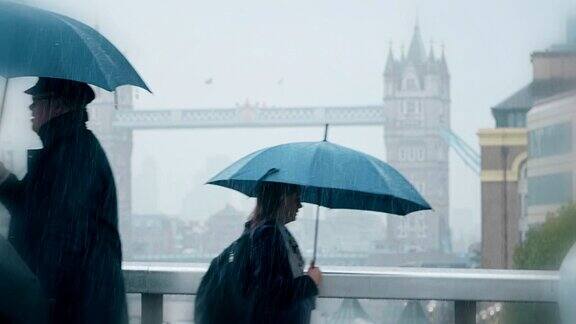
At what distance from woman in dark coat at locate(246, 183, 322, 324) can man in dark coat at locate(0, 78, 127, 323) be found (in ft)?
1.15

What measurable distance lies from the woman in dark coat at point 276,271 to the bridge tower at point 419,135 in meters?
117

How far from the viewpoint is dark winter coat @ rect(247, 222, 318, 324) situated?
304 cm

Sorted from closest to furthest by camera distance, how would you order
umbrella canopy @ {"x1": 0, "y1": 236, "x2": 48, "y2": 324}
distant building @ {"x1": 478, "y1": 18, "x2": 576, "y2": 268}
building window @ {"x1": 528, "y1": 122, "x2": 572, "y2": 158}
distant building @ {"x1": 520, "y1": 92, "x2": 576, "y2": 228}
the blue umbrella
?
umbrella canopy @ {"x1": 0, "y1": 236, "x2": 48, "y2": 324}, the blue umbrella, distant building @ {"x1": 520, "y1": 92, "x2": 576, "y2": 228}, building window @ {"x1": 528, "y1": 122, "x2": 572, "y2": 158}, distant building @ {"x1": 478, "y1": 18, "x2": 576, "y2": 268}

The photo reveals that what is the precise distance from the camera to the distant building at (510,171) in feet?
204

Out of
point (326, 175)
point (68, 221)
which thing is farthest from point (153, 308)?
point (68, 221)

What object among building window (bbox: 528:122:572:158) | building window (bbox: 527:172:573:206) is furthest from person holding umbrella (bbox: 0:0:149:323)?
building window (bbox: 528:122:572:158)

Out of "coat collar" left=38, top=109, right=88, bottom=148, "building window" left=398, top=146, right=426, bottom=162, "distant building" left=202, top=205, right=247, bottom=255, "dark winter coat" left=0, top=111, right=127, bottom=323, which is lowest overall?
"dark winter coat" left=0, top=111, right=127, bottom=323

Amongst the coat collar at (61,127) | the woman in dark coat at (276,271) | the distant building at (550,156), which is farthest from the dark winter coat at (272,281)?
the distant building at (550,156)

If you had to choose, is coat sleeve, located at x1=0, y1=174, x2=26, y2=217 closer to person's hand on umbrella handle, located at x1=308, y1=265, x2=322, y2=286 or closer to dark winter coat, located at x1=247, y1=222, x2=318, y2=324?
dark winter coat, located at x1=247, y1=222, x2=318, y2=324

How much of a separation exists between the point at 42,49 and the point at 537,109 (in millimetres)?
56700

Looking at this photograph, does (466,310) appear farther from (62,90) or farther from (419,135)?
(419,135)

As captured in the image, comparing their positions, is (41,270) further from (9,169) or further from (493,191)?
(493,191)

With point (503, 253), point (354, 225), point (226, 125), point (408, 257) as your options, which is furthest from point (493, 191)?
point (226, 125)

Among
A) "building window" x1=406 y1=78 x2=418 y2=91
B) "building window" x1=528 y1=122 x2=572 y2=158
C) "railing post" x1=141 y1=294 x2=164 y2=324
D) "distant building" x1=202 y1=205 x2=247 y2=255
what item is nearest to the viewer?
"railing post" x1=141 y1=294 x2=164 y2=324
